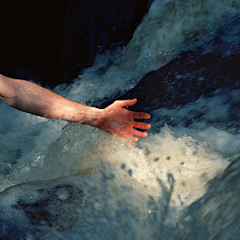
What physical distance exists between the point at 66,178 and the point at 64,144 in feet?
2.43

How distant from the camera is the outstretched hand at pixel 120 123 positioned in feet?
6.04

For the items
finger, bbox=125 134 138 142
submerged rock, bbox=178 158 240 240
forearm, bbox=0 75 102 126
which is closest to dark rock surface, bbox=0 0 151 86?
forearm, bbox=0 75 102 126

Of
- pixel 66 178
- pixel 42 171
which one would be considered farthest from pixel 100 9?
pixel 66 178

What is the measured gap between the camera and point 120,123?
1888 mm

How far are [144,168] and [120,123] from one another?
0.45 m

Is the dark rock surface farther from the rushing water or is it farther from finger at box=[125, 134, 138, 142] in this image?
finger at box=[125, 134, 138, 142]

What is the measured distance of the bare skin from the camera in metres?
1.85

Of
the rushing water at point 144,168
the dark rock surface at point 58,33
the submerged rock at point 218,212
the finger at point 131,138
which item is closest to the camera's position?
the submerged rock at point 218,212

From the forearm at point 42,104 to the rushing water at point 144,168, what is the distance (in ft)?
0.54

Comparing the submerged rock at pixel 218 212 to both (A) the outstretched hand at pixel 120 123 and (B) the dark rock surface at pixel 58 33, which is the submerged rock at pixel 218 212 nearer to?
(A) the outstretched hand at pixel 120 123

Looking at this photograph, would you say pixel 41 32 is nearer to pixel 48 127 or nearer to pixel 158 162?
pixel 48 127

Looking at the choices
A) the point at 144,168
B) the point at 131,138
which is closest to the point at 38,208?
the point at 144,168

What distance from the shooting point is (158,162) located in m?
1.64

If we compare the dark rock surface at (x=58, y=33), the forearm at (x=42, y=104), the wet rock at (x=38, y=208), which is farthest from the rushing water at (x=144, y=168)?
the dark rock surface at (x=58, y=33)
